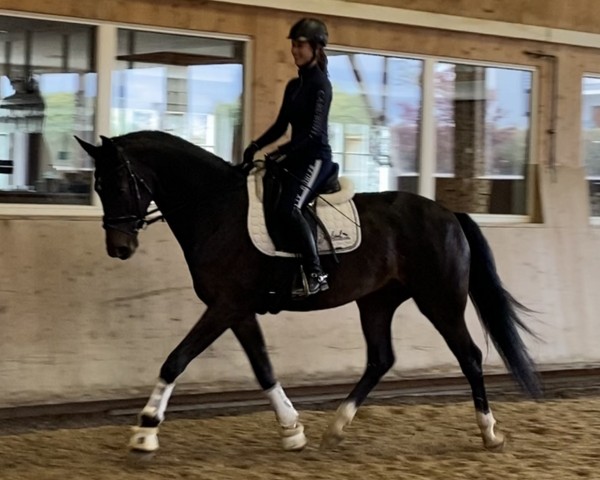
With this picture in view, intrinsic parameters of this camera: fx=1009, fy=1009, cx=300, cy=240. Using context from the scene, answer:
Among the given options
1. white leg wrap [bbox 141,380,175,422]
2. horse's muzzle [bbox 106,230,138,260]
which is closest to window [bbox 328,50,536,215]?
horse's muzzle [bbox 106,230,138,260]

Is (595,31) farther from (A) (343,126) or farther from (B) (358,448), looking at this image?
(B) (358,448)

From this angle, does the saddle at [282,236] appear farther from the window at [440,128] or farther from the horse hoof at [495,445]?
the window at [440,128]

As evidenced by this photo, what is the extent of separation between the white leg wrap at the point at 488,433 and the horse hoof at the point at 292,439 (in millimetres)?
971

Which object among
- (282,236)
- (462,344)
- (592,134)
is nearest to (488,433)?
(462,344)

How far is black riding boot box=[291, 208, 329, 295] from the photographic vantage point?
16.7 ft

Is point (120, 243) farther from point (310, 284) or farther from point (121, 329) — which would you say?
point (121, 329)

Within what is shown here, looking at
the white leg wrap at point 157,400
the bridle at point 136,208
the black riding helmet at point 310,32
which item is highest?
the black riding helmet at point 310,32

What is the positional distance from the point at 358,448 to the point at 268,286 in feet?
3.40

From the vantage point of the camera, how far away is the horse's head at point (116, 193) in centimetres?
486

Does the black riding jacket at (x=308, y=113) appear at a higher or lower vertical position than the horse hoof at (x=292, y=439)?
higher

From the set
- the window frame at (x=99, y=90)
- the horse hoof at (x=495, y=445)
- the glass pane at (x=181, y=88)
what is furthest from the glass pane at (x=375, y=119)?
the horse hoof at (x=495, y=445)

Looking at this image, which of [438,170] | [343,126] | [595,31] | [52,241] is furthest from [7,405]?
[595,31]

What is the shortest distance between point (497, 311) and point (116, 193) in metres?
2.24

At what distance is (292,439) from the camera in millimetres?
5273
